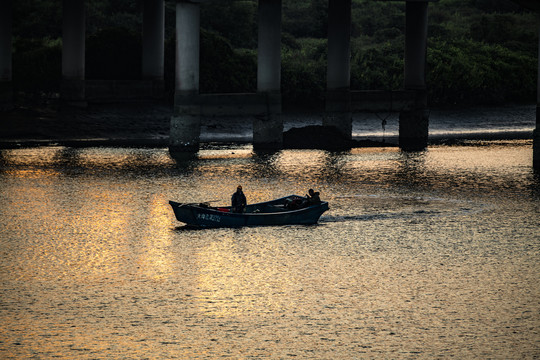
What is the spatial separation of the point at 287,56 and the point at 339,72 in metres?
29.2

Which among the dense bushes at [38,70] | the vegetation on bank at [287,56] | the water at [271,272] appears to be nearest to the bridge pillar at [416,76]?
the vegetation on bank at [287,56]

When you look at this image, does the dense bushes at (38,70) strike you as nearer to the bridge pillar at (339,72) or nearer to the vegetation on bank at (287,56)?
the vegetation on bank at (287,56)

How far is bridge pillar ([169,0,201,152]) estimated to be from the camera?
5641 cm

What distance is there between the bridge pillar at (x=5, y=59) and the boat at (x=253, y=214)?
37622mm

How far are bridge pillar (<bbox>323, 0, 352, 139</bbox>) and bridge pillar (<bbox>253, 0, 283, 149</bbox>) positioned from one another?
4.78 metres

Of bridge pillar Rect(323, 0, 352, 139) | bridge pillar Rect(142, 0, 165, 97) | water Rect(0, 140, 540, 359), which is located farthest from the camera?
bridge pillar Rect(142, 0, 165, 97)

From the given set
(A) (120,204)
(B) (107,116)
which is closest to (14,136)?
(B) (107,116)

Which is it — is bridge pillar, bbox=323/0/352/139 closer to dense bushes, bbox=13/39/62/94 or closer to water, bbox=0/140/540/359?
water, bbox=0/140/540/359

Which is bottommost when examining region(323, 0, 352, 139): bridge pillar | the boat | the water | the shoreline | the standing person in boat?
the water

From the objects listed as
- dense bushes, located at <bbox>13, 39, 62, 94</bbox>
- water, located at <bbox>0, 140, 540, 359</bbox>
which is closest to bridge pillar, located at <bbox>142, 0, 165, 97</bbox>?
dense bushes, located at <bbox>13, 39, 62, 94</bbox>

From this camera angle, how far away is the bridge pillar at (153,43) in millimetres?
73438

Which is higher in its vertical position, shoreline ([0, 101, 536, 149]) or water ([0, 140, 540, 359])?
shoreline ([0, 101, 536, 149])

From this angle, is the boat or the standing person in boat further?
the standing person in boat

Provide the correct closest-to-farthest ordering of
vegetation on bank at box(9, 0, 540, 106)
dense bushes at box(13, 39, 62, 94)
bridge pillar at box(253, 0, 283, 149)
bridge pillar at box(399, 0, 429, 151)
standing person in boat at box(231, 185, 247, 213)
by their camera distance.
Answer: standing person in boat at box(231, 185, 247, 213), bridge pillar at box(253, 0, 283, 149), bridge pillar at box(399, 0, 429, 151), dense bushes at box(13, 39, 62, 94), vegetation on bank at box(9, 0, 540, 106)
